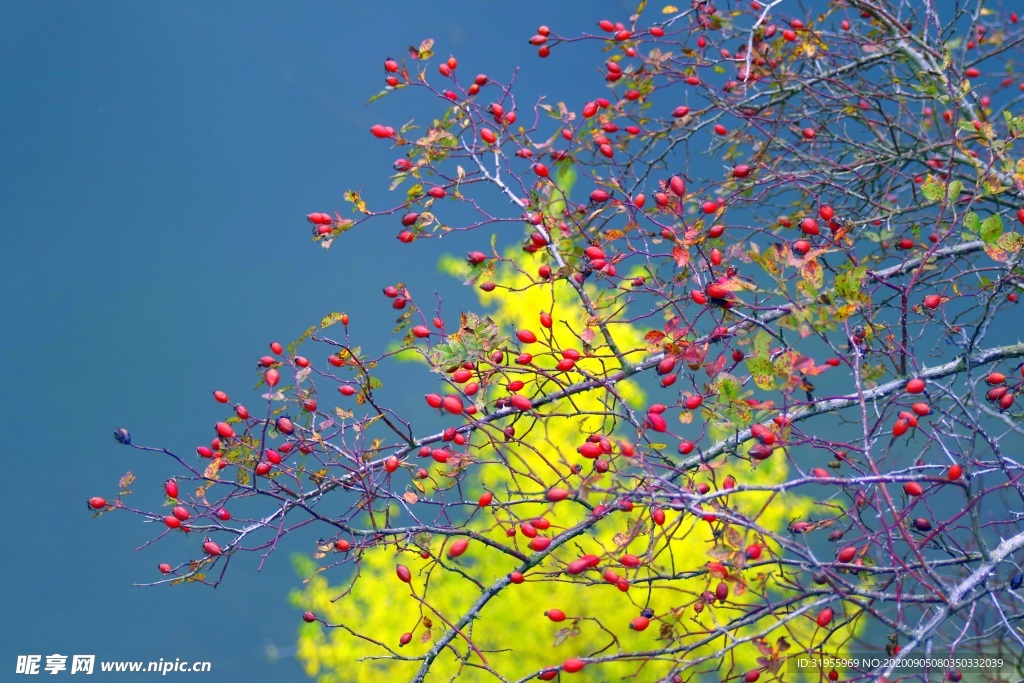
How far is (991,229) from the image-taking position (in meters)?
1.34

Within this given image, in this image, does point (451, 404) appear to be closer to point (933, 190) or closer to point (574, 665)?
point (574, 665)

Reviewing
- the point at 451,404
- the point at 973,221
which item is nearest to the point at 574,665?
the point at 451,404

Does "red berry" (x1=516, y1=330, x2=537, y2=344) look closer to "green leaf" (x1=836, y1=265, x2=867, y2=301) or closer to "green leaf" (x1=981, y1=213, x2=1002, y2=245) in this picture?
"green leaf" (x1=836, y1=265, x2=867, y2=301)

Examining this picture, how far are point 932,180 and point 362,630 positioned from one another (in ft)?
9.10

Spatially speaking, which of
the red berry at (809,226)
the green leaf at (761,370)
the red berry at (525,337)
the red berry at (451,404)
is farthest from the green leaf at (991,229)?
the red berry at (451,404)

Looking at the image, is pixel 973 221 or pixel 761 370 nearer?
pixel 761 370

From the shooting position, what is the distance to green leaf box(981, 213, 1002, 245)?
4.33ft

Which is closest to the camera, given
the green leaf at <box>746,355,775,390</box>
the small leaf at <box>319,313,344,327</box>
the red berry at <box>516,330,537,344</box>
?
the green leaf at <box>746,355,775,390</box>

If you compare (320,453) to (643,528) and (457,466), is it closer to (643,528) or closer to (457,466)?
(457,466)

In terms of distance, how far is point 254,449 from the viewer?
5.14ft

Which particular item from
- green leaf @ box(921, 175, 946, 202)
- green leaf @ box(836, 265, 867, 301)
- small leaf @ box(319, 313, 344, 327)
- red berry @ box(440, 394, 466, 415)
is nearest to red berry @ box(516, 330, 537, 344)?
red berry @ box(440, 394, 466, 415)

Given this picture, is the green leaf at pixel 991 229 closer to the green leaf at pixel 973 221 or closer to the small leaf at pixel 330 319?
the green leaf at pixel 973 221

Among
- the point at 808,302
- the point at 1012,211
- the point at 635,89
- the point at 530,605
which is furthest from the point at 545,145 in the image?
the point at 530,605

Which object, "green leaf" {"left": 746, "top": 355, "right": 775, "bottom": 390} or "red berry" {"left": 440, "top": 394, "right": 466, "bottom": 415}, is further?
"red berry" {"left": 440, "top": 394, "right": 466, "bottom": 415}
